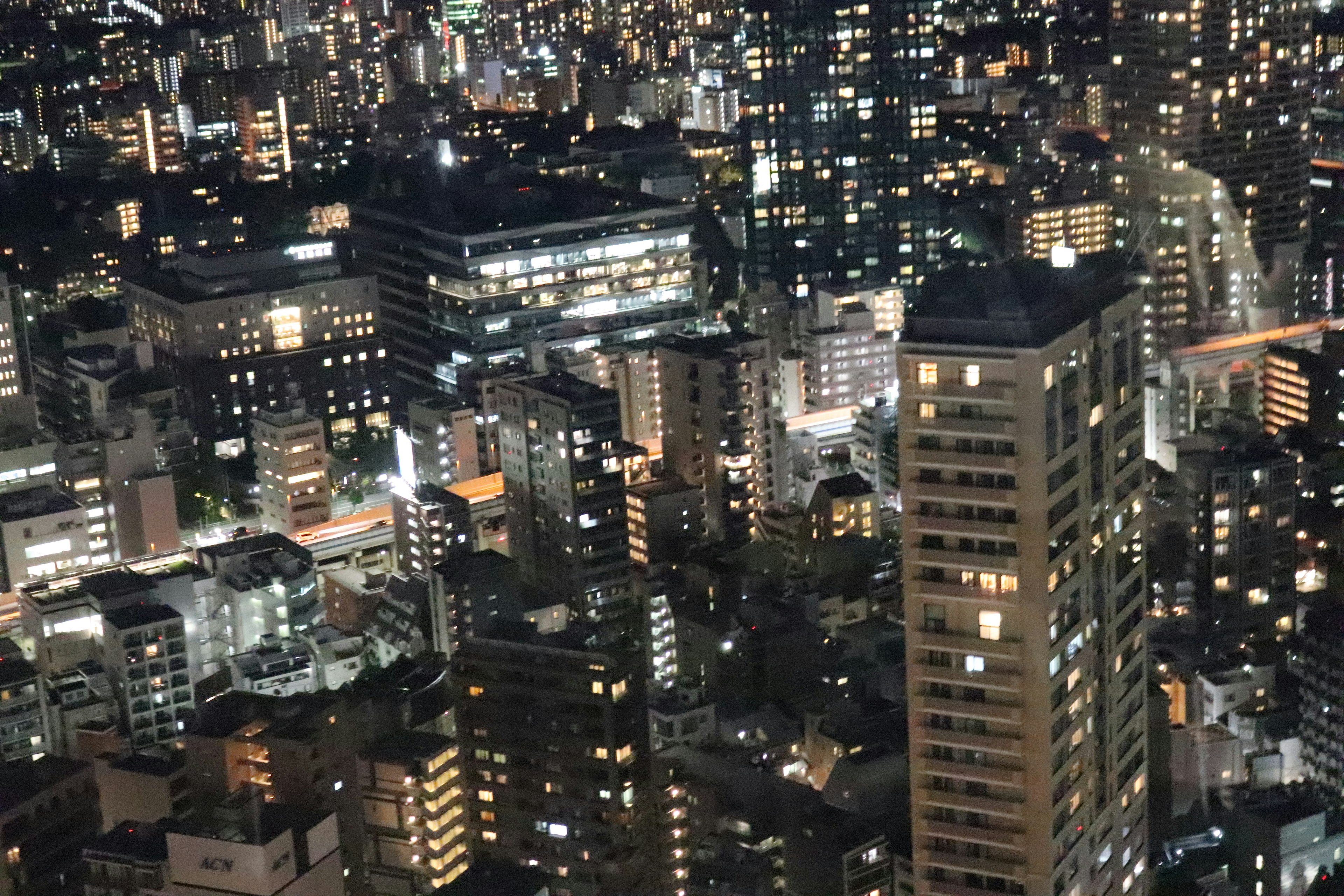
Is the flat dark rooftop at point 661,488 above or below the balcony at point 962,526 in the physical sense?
below

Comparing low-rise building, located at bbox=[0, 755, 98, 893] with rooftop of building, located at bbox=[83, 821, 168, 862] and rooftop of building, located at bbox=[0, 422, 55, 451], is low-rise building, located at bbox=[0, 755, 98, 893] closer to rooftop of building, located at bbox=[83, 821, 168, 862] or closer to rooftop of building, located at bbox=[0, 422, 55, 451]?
rooftop of building, located at bbox=[83, 821, 168, 862]

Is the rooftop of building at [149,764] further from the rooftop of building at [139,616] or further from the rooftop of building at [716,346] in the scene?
the rooftop of building at [716,346]

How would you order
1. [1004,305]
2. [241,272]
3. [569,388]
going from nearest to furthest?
[1004,305]
[569,388]
[241,272]

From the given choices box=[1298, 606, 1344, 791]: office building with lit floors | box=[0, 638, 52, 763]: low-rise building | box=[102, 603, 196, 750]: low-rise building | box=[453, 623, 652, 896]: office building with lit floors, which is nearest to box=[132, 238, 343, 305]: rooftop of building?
box=[102, 603, 196, 750]: low-rise building

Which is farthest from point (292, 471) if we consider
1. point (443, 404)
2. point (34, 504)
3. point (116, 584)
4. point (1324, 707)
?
point (1324, 707)

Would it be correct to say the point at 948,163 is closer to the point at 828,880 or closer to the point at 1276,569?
the point at 1276,569

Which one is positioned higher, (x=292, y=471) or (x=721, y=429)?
(x=721, y=429)

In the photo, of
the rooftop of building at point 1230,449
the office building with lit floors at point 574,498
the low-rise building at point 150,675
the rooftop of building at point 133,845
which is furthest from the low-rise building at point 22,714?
the rooftop of building at point 1230,449

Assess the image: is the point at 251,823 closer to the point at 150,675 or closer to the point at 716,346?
the point at 150,675
